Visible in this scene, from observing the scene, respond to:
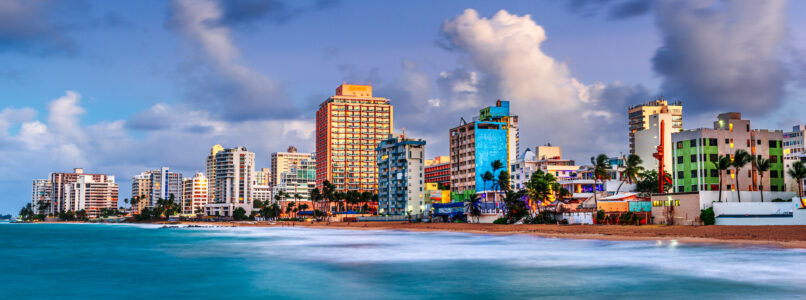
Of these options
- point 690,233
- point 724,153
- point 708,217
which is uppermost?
point 724,153

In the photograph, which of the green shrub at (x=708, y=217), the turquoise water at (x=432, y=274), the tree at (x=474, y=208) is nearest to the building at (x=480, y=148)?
the tree at (x=474, y=208)

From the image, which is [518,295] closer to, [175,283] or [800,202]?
[175,283]

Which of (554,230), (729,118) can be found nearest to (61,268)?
(554,230)

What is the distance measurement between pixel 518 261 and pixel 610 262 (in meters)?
7.53

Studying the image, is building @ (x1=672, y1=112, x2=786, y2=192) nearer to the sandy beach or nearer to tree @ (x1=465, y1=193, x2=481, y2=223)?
the sandy beach

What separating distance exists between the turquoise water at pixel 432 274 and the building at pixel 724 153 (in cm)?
3954

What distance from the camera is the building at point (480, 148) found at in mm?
177250

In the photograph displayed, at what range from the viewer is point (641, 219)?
90.3m

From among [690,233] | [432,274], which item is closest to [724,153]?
[690,233]

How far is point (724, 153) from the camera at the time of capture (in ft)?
338

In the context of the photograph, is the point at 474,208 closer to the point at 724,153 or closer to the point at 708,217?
the point at 724,153

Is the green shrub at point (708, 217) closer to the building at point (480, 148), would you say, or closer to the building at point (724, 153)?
the building at point (724, 153)

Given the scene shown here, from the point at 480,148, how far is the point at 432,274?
438 feet

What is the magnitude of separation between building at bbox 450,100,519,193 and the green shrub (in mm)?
89437
